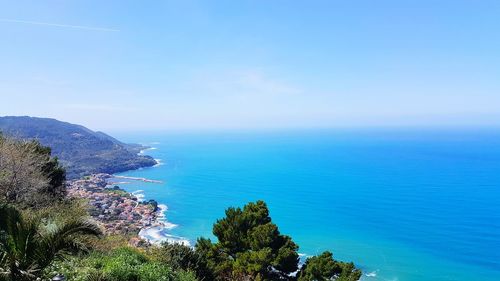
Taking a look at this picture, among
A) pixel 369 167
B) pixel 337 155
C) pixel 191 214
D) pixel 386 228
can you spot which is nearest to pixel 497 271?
pixel 386 228

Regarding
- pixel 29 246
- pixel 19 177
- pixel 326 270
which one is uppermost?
pixel 29 246

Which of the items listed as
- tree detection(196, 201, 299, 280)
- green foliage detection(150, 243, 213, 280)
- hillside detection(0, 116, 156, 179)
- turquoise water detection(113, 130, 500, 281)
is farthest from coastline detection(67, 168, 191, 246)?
hillside detection(0, 116, 156, 179)

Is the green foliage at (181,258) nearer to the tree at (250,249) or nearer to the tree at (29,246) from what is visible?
the tree at (250,249)

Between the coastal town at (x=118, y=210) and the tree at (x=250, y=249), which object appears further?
the coastal town at (x=118, y=210)

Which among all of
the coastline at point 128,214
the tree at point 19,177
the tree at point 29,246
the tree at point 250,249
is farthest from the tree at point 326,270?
the coastline at point 128,214

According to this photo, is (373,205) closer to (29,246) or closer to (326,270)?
(326,270)

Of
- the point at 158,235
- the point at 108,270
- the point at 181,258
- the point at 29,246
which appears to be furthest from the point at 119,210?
the point at 29,246
